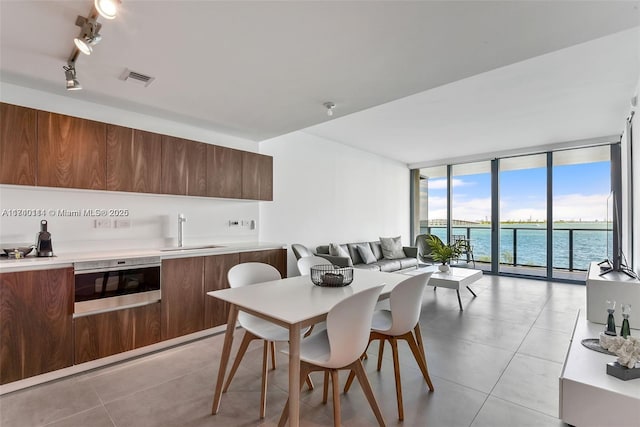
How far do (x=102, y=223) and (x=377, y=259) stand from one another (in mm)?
4527

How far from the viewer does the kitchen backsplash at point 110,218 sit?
8.74 feet

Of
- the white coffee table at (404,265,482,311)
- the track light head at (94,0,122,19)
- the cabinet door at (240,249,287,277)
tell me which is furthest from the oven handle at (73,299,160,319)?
the white coffee table at (404,265,482,311)

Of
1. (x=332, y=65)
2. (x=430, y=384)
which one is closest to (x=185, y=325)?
(x=430, y=384)

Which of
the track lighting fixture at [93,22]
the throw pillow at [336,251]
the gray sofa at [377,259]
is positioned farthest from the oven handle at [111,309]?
the throw pillow at [336,251]

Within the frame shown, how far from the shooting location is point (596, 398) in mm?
1696

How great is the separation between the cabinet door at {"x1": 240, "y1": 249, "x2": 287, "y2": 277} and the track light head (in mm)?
2575

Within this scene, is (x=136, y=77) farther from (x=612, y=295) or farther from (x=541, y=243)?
(x=541, y=243)

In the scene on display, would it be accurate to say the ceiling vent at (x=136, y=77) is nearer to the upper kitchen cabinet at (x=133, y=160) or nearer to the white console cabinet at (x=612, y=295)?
the upper kitchen cabinet at (x=133, y=160)

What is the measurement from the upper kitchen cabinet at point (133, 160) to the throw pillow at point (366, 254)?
355 centimetres

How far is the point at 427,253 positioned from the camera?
687 cm

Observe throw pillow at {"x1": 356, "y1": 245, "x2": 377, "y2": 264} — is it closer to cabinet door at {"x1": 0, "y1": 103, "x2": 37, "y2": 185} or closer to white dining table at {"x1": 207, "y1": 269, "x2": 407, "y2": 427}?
white dining table at {"x1": 207, "y1": 269, "x2": 407, "y2": 427}

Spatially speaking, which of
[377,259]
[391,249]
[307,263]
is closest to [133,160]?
[307,263]


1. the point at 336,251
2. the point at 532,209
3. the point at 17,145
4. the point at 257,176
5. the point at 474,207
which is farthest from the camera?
the point at 474,207

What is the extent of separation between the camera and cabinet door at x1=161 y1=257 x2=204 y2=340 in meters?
3.03
